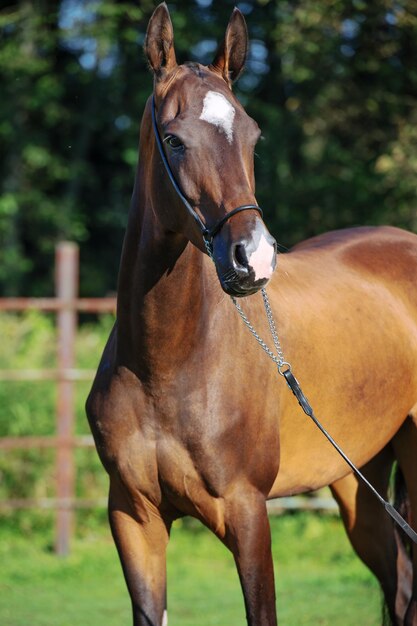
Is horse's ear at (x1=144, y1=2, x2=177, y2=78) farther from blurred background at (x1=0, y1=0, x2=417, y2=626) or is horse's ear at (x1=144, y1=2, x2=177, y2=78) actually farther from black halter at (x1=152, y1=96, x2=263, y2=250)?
blurred background at (x1=0, y1=0, x2=417, y2=626)

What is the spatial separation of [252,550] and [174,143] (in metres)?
1.39

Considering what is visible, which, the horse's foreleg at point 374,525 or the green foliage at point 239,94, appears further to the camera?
the green foliage at point 239,94

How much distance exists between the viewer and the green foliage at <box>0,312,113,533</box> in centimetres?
834

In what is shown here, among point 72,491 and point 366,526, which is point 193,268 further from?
point 72,491

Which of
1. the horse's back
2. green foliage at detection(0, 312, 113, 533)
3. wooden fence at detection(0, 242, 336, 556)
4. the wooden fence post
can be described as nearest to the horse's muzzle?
the horse's back

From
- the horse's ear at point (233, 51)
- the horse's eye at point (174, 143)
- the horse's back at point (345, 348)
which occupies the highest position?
the horse's ear at point (233, 51)

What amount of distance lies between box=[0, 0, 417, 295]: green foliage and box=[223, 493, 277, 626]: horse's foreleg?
6.06m

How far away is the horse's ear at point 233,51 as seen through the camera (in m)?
3.36

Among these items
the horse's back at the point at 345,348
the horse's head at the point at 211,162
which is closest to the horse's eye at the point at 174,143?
the horse's head at the point at 211,162

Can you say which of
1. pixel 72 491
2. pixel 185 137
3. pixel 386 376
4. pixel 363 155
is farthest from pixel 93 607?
pixel 363 155

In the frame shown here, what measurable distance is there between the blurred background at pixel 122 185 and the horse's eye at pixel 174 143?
367cm

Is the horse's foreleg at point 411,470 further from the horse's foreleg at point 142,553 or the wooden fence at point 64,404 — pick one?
the wooden fence at point 64,404

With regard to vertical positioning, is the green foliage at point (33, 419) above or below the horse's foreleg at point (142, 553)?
below

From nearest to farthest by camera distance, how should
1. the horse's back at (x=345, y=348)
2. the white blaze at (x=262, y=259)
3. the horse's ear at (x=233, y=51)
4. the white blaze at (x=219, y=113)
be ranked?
the white blaze at (x=262, y=259), the white blaze at (x=219, y=113), the horse's ear at (x=233, y=51), the horse's back at (x=345, y=348)
